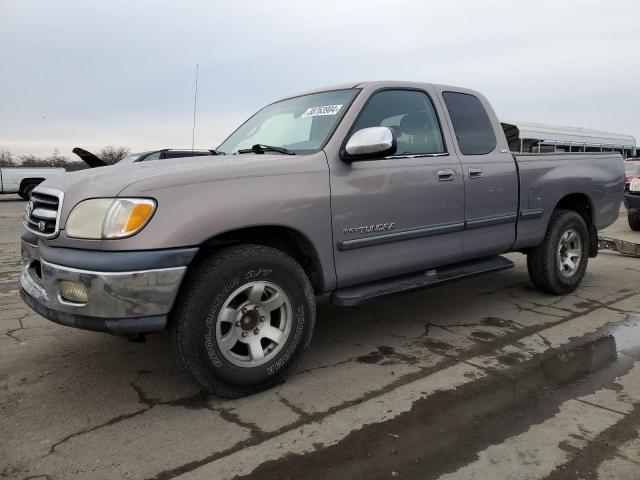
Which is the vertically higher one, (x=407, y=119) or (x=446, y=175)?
(x=407, y=119)

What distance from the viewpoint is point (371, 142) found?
10.5 ft

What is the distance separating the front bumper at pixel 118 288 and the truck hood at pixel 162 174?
32 cm

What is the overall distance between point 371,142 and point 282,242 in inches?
33.1

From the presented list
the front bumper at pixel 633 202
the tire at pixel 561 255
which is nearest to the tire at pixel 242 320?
the tire at pixel 561 255

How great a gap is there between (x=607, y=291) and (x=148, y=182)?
4.86m

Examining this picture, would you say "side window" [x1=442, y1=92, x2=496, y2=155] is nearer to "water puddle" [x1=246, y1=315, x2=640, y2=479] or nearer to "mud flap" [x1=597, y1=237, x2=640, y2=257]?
"water puddle" [x1=246, y1=315, x2=640, y2=479]

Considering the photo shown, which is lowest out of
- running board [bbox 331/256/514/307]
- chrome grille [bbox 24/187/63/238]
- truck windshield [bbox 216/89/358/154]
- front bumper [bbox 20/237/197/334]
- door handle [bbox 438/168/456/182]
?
running board [bbox 331/256/514/307]

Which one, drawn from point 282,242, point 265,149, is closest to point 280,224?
point 282,242

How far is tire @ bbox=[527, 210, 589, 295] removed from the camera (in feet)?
16.3

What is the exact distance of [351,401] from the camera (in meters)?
2.93

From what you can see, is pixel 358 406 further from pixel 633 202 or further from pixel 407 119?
pixel 633 202

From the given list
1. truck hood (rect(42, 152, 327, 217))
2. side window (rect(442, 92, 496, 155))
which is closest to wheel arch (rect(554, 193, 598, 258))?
side window (rect(442, 92, 496, 155))

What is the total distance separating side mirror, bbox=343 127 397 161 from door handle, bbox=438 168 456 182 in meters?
0.73

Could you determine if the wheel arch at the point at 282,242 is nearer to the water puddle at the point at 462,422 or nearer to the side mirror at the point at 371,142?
the side mirror at the point at 371,142
